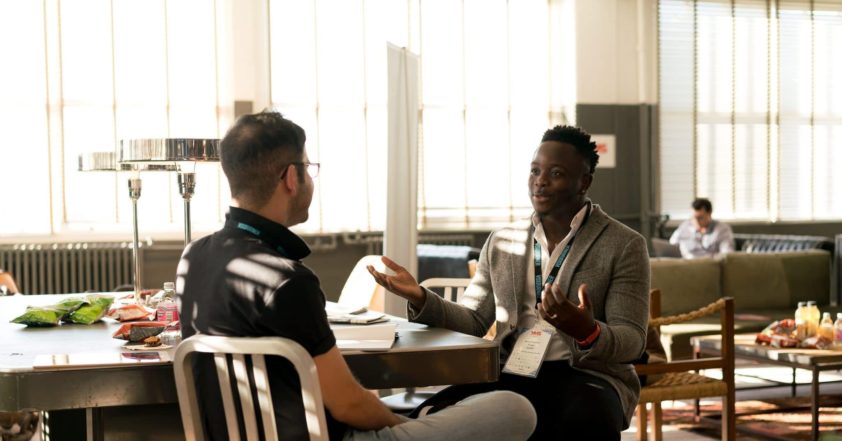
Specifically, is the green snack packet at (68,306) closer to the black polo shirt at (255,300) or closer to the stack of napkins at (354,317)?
the stack of napkins at (354,317)

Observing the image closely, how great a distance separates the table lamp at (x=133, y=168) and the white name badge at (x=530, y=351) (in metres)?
1.24

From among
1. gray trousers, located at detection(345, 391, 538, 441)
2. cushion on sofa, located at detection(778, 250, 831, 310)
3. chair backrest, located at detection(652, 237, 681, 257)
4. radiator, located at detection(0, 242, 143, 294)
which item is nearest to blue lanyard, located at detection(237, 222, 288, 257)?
gray trousers, located at detection(345, 391, 538, 441)

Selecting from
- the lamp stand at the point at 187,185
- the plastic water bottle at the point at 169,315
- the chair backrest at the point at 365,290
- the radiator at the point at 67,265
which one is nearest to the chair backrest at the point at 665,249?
the radiator at the point at 67,265

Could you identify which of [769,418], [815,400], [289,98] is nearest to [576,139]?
[815,400]

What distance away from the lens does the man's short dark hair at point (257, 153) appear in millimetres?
2188

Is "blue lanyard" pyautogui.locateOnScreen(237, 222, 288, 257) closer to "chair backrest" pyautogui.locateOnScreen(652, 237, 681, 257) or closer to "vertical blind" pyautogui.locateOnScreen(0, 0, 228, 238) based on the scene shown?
"vertical blind" pyautogui.locateOnScreen(0, 0, 228, 238)

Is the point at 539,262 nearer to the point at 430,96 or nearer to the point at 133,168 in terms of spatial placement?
the point at 133,168

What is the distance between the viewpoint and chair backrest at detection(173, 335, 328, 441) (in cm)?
195

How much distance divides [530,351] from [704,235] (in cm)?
725

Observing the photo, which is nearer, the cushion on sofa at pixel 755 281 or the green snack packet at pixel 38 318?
the green snack packet at pixel 38 318

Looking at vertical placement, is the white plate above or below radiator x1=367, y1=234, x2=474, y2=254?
above

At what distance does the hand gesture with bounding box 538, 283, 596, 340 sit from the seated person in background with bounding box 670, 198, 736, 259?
7299 mm

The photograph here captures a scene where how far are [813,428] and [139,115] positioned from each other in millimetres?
6727

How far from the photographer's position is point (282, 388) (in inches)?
80.6
